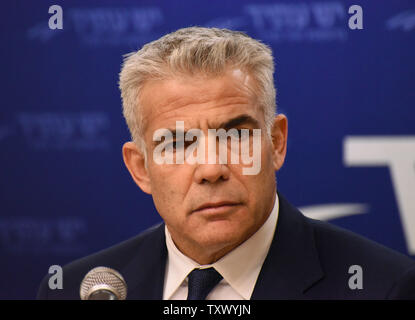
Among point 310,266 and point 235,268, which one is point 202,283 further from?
point 310,266

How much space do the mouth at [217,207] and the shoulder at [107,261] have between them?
46 cm

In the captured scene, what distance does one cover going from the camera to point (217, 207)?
180 cm

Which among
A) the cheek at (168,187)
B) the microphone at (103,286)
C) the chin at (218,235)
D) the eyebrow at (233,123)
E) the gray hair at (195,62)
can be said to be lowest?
the microphone at (103,286)

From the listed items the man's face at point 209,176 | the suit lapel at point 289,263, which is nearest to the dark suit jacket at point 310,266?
the suit lapel at point 289,263

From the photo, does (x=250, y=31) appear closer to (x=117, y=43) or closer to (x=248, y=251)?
(x=117, y=43)

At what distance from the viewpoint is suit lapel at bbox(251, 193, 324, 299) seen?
189 centimetres

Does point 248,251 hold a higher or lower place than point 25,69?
lower

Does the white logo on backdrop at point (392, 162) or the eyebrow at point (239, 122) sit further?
the white logo on backdrop at point (392, 162)

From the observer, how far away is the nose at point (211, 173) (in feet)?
5.82

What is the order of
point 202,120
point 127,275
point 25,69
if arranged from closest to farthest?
point 202,120 < point 127,275 < point 25,69

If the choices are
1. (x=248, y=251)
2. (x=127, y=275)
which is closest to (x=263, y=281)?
(x=248, y=251)

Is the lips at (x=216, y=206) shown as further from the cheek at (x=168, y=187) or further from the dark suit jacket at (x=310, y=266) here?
the dark suit jacket at (x=310, y=266)
